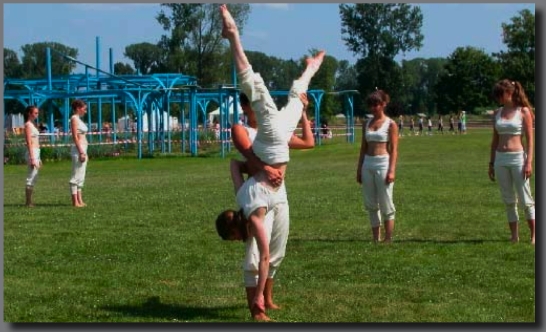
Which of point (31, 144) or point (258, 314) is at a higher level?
point (31, 144)

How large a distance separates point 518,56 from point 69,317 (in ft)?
254

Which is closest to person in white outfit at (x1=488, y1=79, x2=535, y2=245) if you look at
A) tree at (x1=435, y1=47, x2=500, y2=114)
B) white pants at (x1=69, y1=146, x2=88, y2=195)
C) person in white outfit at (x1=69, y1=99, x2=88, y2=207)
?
person in white outfit at (x1=69, y1=99, x2=88, y2=207)

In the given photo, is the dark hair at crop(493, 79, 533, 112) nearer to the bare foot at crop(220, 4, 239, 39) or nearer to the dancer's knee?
the dancer's knee

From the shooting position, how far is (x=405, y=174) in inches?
1048

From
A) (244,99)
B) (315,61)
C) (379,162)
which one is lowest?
(379,162)

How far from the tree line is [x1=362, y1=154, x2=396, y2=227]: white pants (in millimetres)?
55869

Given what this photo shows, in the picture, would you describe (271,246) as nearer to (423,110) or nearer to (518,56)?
(518,56)

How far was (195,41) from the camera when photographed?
7906 cm

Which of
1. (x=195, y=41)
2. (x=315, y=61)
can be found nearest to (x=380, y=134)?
(x=315, y=61)

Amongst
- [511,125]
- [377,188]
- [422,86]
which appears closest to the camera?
[511,125]

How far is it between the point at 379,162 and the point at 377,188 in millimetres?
336

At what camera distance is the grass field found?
8695 mm

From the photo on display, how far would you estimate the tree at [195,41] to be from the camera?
69562 mm

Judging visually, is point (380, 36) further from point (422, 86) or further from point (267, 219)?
point (267, 219)
